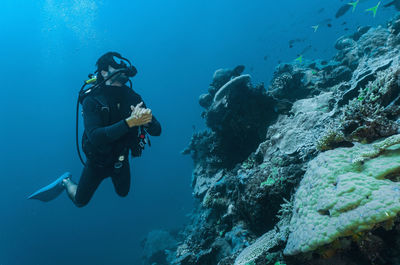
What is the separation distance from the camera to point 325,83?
353 inches

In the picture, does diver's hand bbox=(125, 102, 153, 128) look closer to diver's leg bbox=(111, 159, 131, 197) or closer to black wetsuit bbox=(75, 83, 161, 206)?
black wetsuit bbox=(75, 83, 161, 206)

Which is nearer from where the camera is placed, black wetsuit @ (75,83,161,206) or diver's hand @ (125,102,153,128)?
diver's hand @ (125,102,153,128)

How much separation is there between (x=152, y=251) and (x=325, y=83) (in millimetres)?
17905

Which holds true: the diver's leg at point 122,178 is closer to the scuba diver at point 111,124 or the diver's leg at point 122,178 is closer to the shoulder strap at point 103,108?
the scuba diver at point 111,124

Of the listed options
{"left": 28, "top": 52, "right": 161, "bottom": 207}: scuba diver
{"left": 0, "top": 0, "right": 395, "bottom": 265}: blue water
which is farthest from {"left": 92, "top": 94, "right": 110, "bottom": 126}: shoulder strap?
{"left": 0, "top": 0, "right": 395, "bottom": 265}: blue water

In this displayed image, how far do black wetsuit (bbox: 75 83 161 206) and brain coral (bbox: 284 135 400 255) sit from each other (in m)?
3.23

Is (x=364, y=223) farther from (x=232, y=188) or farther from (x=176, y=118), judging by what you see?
(x=176, y=118)

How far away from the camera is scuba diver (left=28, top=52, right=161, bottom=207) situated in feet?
13.4

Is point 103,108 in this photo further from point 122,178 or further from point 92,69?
point 92,69

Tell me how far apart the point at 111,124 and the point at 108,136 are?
87cm

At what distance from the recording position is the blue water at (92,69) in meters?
55.3

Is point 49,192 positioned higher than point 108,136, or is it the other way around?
point 49,192

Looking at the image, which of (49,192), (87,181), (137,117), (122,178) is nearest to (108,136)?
(137,117)

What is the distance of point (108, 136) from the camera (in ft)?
13.3
